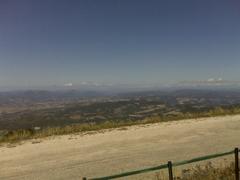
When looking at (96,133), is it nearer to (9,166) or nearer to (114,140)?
(114,140)

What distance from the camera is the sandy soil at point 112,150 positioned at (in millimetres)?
13836

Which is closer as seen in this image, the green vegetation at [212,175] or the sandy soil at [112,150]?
the green vegetation at [212,175]

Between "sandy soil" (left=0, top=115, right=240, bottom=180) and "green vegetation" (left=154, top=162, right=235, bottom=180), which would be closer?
"green vegetation" (left=154, top=162, right=235, bottom=180)

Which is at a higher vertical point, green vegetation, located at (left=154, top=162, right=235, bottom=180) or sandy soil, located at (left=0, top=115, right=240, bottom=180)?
green vegetation, located at (left=154, top=162, right=235, bottom=180)

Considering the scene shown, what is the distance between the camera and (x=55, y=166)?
47.6ft

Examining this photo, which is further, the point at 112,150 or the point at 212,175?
the point at 112,150

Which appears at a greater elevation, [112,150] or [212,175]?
[212,175]

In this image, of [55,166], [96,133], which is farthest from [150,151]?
[96,133]

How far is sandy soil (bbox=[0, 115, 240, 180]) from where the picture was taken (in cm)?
1384

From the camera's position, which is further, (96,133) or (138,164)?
(96,133)

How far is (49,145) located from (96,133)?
4.76 m

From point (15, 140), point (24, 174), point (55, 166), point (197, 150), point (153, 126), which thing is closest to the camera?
point (24, 174)

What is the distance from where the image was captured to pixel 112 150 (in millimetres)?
17453

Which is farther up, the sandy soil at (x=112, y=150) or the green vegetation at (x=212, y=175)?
the green vegetation at (x=212, y=175)
